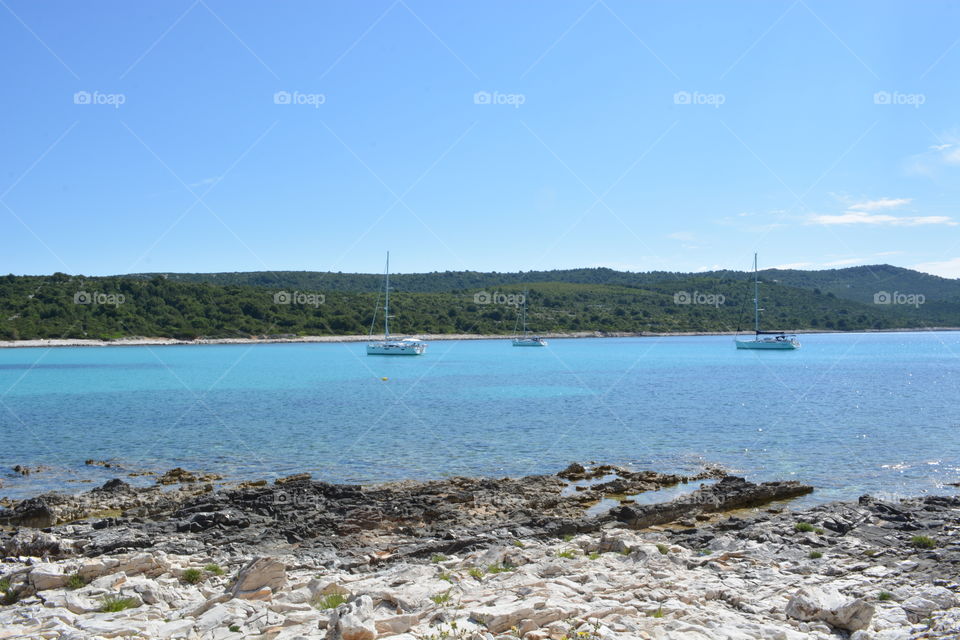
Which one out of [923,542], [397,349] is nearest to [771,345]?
[397,349]

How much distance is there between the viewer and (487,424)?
33.6 m

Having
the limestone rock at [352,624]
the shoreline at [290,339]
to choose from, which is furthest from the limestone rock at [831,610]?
the shoreline at [290,339]

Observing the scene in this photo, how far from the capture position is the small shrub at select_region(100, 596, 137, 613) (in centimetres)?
956

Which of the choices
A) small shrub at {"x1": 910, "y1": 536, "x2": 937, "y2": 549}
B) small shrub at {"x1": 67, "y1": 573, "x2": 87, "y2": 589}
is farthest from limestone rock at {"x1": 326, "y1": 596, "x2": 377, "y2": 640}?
small shrub at {"x1": 910, "y1": 536, "x2": 937, "y2": 549}

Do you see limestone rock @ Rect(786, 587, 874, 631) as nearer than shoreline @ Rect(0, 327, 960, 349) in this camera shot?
Yes

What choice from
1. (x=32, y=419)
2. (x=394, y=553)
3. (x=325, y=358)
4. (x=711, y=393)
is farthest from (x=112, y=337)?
(x=394, y=553)

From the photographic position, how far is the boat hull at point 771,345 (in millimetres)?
103250

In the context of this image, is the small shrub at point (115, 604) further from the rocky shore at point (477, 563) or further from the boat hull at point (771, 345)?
the boat hull at point (771, 345)

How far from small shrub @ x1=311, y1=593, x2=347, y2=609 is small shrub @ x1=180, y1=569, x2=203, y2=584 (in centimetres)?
252

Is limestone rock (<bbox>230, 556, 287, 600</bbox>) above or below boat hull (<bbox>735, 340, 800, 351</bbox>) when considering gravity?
below

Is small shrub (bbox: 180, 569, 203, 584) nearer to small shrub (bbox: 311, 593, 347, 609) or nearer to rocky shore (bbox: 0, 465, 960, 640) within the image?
rocky shore (bbox: 0, 465, 960, 640)

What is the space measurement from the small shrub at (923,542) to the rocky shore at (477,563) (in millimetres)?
41

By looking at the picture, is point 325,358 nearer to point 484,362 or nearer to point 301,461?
point 484,362

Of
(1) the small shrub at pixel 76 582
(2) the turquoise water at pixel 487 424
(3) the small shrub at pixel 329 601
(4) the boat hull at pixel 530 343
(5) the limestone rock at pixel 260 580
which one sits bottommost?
Answer: (2) the turquoise water at pixel 487 424
